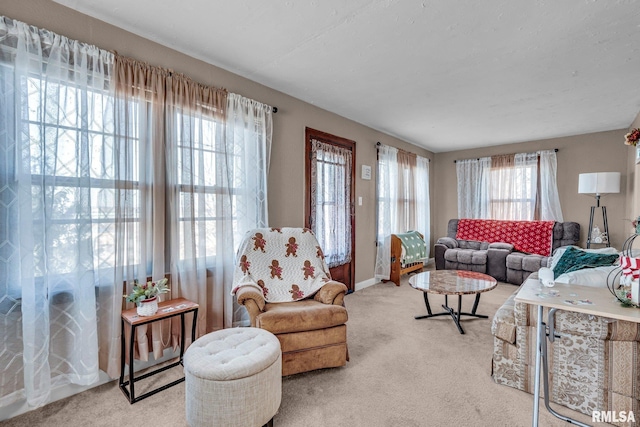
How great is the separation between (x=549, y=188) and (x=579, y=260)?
302 centimetres

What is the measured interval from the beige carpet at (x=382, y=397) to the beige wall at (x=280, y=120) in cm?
165

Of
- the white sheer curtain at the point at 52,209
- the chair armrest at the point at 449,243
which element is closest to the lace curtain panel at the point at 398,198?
the chair armrest at the point at 449,243

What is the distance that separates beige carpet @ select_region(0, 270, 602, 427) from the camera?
1.69 metres

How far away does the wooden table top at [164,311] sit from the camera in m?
1.85

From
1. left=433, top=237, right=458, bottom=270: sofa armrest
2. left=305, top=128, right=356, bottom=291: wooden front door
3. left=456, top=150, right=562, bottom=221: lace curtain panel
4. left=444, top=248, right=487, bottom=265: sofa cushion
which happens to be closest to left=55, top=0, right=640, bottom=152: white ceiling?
left=305, top=128, right=356, bottom=291: wooden front door

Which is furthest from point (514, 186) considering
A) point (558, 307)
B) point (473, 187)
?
point (558, 307)

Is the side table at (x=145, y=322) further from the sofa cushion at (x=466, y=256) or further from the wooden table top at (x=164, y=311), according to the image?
the sofa cushion at (x=466, y=256)

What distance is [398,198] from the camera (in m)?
5.20

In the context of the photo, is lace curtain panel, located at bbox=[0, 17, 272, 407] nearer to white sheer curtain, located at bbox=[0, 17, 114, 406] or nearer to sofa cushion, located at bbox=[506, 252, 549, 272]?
white sheer curtain, located at bbox=[0, 17, 114, 406]

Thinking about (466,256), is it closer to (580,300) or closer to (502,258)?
(502,258)

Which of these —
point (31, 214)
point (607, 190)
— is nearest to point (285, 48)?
point (31, 214)

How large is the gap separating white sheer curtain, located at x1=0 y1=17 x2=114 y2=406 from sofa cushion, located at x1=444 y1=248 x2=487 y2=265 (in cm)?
488

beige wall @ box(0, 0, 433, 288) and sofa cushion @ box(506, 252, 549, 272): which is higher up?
beige wall @ box(0, 0, 433, 288)

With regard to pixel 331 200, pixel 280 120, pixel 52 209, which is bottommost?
pixel 52 209
